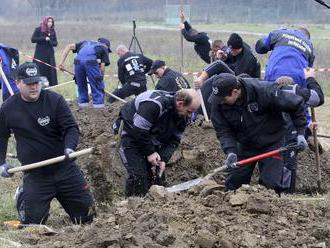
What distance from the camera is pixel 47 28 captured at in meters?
16.6

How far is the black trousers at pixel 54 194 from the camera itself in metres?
6.73

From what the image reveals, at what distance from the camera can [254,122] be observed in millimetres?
7094

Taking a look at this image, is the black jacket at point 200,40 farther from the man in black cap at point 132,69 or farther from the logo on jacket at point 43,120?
the logo on jacket at point 43,120

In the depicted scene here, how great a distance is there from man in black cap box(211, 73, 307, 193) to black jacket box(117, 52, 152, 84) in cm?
631

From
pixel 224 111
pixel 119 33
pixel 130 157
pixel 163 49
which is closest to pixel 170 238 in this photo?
pixel 224 111

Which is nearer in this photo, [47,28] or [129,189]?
[129,189]

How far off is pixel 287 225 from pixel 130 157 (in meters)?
2.64

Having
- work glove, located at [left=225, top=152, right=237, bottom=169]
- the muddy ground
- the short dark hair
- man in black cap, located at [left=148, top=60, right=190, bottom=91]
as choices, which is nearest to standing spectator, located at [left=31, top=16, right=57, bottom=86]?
man in black cap, located at [left=148, top=60, right=190, bottom=91]

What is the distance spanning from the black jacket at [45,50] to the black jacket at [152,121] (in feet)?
30.7

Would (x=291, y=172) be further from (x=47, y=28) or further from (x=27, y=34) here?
(x=27, y=34)

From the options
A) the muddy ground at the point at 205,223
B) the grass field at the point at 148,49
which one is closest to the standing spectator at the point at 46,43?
the grass field at the point at 148,49

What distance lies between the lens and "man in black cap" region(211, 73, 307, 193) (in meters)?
6.78

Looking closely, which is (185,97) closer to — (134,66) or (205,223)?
(205,223)

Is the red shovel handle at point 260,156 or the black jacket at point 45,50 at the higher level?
the red shovel handle at point 260,156
